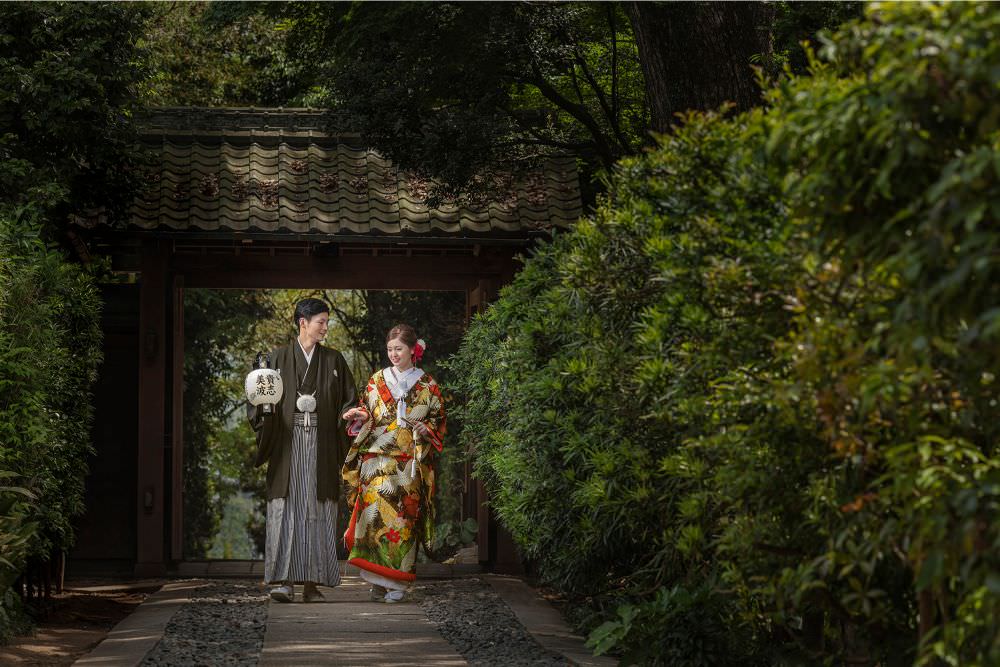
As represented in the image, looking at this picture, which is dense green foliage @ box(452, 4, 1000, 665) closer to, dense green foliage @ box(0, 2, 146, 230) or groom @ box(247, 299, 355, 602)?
groom @ box(247, 299, 355, 602)

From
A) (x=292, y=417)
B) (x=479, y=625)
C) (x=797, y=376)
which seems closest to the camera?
(x=797, y=376)

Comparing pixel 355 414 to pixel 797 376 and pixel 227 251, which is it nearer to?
pixel 227 251

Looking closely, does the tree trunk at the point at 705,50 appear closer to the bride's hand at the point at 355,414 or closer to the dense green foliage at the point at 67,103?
the bride's hand at the point at 355,414

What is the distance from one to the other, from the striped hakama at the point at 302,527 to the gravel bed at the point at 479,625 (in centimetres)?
77

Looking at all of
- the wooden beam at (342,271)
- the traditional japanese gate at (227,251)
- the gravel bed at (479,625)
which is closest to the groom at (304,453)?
the gravel bed at (479,625)

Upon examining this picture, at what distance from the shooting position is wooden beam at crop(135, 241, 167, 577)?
1055 cm

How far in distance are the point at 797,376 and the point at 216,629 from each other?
17.5ft

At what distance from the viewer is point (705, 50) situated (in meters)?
8.13

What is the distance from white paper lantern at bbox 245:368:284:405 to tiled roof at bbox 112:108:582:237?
159 centimetres

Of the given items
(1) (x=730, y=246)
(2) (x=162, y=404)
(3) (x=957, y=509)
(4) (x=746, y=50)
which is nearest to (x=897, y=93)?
(3) (x=957, y=509)

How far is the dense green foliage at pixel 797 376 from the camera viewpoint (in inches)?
108

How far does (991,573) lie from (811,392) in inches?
34.0

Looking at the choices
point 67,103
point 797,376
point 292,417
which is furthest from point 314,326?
point 797,376

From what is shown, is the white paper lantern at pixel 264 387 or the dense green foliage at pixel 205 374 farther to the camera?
the dense green foliage at pixel 205 374
